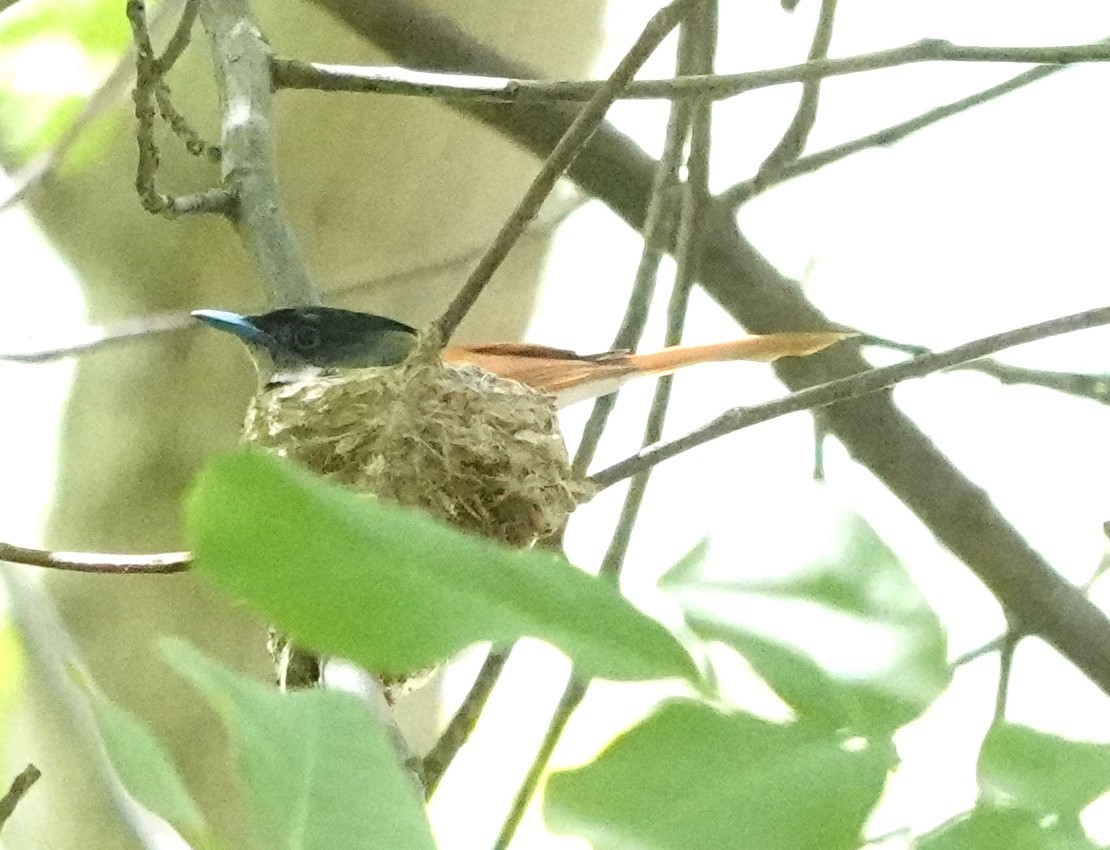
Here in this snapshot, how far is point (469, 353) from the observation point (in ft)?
3.47

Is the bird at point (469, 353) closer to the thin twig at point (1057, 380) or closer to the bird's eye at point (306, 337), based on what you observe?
the bird's eye at point (306, 337)

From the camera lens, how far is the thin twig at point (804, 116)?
0.94 meters

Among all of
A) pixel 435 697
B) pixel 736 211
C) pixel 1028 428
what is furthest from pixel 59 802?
pixel 1028 428

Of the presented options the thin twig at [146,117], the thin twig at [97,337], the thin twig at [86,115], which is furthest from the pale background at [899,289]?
the thin twig at [146,117]

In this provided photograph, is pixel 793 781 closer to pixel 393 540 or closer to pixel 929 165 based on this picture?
pixel 393 540

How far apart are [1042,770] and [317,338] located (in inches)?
33.6

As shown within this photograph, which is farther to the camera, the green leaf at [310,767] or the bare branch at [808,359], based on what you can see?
the bare branch at [808,359]

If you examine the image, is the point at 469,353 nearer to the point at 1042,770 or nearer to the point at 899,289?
the point at 899,289

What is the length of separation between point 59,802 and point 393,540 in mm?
1458

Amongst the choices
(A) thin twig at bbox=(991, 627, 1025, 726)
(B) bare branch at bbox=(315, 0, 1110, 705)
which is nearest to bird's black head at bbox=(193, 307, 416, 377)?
(B) bare branch at bbox=(315, 0, 1110, 705)

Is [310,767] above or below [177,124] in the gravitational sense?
below

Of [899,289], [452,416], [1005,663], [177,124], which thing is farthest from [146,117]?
[899,289]

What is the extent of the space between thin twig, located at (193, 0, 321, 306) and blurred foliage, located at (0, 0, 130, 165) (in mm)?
288

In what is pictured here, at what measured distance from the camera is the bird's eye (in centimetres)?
97
